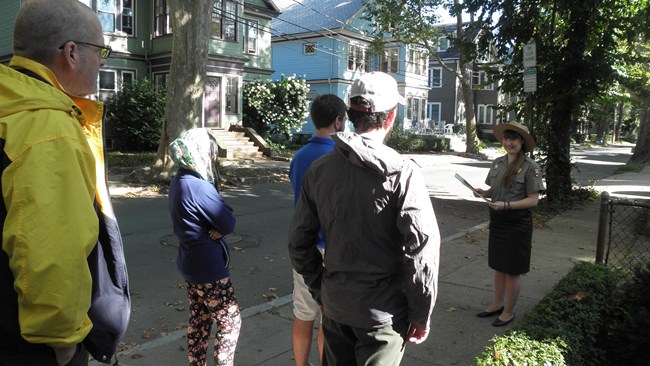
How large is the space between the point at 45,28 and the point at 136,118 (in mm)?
20909

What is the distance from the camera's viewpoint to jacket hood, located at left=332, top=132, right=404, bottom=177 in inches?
92.2

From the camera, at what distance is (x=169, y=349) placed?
4395mm

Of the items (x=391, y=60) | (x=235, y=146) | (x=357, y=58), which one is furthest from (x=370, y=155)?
(x=391, y=60)

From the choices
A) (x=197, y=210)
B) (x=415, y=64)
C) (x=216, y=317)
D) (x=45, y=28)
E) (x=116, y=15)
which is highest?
(x=415, y=64)

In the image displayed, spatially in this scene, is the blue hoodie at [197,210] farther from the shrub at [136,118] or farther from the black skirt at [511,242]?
the shrub at [136,118]

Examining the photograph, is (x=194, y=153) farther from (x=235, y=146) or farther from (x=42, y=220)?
(x=235, y=146)

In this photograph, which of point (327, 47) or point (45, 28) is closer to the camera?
point (45, 28)

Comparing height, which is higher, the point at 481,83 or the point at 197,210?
the point at 481,83

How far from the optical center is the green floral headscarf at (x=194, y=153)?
134 inches

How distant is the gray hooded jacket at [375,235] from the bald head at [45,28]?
1.18m

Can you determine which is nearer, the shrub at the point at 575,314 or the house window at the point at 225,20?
the shrub at the point at 575,314

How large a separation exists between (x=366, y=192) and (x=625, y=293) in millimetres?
2992

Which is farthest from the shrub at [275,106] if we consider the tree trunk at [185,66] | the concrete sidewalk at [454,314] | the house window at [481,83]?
the concrete sidewalk at [454,314]

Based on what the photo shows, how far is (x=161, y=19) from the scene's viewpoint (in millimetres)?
25172
